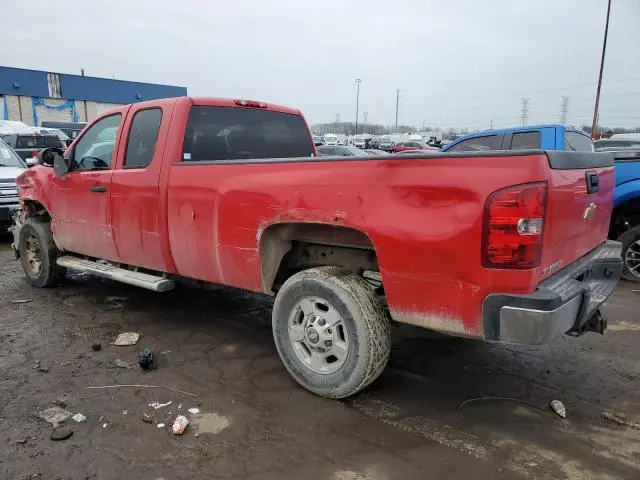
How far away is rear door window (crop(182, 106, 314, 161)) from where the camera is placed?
14.2ft

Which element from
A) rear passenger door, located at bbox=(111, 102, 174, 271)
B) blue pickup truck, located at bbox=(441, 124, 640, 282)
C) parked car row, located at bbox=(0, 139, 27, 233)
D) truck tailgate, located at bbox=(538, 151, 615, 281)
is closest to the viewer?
truck tailgate, located at bbox=(538, 151, 615, 281)

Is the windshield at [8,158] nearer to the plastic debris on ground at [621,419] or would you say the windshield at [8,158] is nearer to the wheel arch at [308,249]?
the wheel arch at [308,249]

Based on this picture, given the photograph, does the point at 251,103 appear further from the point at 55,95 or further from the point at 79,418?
the point at 55,95

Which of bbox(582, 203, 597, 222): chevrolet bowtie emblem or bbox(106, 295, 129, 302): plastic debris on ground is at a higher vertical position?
bbox(582, 203, 597, 222): chevrolet bowtie emblem

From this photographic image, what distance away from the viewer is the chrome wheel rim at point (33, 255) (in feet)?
19.8

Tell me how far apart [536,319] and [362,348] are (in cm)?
105

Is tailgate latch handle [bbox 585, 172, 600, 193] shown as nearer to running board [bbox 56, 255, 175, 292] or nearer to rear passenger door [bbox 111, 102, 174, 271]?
rear passenger door [bbox 111, 102, 174, 271]

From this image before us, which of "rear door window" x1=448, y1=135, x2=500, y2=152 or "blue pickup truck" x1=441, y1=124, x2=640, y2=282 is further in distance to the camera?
Answer: "rear door window" x1=448, y1=135, x2=500, y2=152

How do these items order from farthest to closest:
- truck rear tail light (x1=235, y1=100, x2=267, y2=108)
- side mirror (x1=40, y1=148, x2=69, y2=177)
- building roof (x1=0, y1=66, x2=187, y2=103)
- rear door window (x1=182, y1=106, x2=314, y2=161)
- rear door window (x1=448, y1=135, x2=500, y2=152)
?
building roof (x1=0, y1=66, x2=187, y2=103) < rear door window (x1=448, y1=135, x2=500, y2=152) < side mirror (x1=40, y1=148, x2=69, y2=177) < truck rear tail light (x1=235, y1=100, x2=267, y2=108) < rear door window (x1=182, y1=106, x2=314, y2=161)

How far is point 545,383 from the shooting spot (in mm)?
3678

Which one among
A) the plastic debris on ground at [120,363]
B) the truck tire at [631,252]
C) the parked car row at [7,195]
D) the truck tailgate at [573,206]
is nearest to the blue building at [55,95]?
the parked car row at [7,195]

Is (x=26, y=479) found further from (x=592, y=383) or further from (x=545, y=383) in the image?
(x=592, y=383)

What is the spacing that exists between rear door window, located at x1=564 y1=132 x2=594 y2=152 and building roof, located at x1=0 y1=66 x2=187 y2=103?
41.5 meters

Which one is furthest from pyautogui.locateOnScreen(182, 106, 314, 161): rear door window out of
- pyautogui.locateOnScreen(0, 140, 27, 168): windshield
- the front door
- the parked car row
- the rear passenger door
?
pyautogui.locateOnScreen(0, 140, 27, 168): windshield
